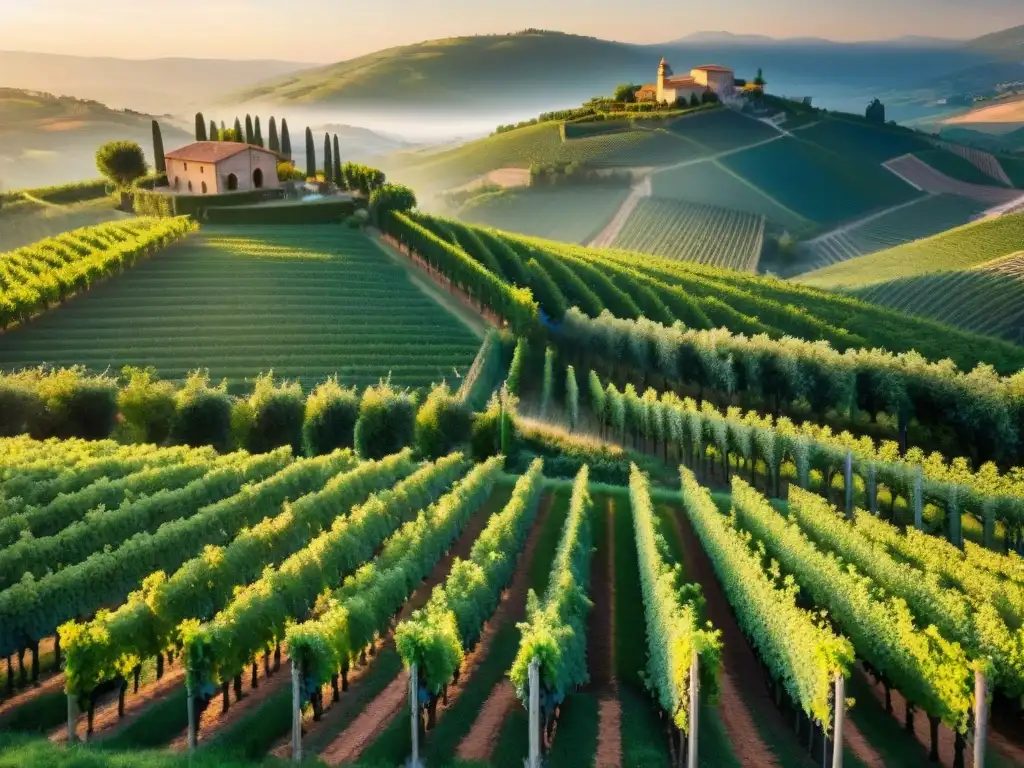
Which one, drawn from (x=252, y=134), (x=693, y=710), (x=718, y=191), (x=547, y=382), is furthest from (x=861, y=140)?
(x=693, y=710)

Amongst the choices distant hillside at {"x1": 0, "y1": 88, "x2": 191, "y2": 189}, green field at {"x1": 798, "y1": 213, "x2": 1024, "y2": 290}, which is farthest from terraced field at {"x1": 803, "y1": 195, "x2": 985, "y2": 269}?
distant hillside at {"x1": 0, "y1": 88, "x2": 191, "y2": 189}

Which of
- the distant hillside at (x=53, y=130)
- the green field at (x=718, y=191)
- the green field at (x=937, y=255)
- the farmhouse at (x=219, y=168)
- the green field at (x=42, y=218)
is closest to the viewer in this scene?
the green field at (x=42, y=218)

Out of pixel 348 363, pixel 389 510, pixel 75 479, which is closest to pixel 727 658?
pixel 389 510

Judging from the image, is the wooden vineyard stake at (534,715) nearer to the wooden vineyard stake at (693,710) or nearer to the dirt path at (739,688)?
the wooden vineyard stake at (693,710)

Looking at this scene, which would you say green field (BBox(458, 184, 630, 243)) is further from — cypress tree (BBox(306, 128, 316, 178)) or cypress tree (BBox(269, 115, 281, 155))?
cypress tree (BBox(269, 115, 281, 155))

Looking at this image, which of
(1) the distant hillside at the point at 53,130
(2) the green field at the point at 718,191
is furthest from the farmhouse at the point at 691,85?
(1) the distant hillside at the point at 53,130

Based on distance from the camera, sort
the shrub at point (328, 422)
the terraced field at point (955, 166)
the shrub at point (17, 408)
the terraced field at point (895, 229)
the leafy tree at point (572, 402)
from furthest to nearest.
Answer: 1. the terraced field at point (955, 166)
2. the terraced field at point (895, 229)
3. the leafy tree at point (572, 402)
4. the shrub at point (17, 408)
5. the shrub at point (328, 422)
